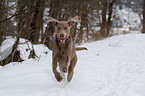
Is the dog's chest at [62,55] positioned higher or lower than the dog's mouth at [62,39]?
lower

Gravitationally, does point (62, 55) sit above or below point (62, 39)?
below

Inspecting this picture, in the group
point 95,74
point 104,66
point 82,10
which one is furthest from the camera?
point 82,10

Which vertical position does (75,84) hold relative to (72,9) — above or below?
below

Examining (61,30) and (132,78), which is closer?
(61,30)

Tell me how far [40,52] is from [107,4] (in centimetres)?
1277

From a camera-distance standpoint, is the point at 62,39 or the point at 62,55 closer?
the point at 62,39

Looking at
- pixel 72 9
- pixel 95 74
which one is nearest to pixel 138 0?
pixel 72 9

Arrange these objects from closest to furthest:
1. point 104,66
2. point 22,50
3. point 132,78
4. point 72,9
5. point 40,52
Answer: point 132,78 < point 104,66 < point 22,50 < point 40,52 < point 72,9

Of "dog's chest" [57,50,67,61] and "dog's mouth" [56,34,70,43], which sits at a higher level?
"dog's mouth" [56,34,70,43]

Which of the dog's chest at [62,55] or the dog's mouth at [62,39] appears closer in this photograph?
the dog's mouth at [62,39]

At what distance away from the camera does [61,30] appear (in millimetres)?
3660

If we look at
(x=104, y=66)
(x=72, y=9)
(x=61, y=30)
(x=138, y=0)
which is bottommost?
(x=104, y=66)

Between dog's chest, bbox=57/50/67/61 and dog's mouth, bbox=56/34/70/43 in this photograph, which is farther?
dog's chest, bbox=57/50/67/61

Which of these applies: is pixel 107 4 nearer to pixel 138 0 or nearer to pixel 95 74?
pixel 138 0
